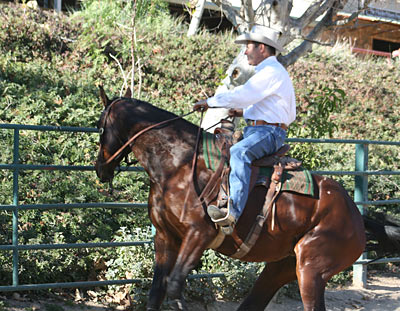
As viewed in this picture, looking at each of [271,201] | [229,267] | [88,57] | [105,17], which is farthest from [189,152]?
[105,17]

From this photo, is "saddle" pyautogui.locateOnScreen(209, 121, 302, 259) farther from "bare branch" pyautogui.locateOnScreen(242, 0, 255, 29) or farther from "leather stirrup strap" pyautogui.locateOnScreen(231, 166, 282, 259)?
"bare branch" pyautogui.locateOnScreen(242, 0, 255, 29)

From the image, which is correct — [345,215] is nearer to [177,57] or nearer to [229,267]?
[229,267]

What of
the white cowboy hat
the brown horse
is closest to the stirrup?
the brown horse

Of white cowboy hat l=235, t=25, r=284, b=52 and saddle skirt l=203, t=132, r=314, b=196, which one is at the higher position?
white cowboy hat l=235, t=25, r=284, b=52

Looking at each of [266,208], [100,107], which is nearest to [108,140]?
[266,208]

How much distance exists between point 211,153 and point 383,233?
6.40ft

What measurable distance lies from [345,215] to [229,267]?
2073 millimetres

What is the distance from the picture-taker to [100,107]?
973 centimetres

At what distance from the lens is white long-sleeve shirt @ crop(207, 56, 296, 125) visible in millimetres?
4562

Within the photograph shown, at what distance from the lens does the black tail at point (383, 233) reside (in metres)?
5.30

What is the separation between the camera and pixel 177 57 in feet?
42.1

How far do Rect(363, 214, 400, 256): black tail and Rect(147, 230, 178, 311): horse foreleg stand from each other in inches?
77.4

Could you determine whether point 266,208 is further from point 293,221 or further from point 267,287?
point 267,287

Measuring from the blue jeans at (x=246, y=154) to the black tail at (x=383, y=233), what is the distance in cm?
136
